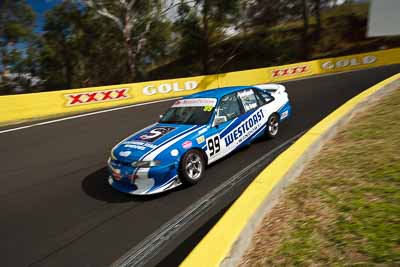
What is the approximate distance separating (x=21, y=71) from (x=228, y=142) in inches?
1668

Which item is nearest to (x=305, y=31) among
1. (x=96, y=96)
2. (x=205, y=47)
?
(x=205, y=47)

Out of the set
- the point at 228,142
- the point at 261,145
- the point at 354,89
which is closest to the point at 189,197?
the point at 228,142

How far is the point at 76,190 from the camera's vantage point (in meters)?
5.17

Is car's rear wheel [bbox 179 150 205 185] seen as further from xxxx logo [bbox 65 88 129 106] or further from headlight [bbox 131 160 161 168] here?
xxxx logo [bbox 65 88 129 106]

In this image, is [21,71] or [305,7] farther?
[21,71]

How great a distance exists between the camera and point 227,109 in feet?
19.2

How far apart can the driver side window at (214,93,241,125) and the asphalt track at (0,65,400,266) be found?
82cm

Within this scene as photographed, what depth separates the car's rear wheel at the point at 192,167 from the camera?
A: 4.78m

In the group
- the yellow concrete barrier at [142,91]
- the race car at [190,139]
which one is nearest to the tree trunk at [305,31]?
the yellow concrete barrier at [142,91]

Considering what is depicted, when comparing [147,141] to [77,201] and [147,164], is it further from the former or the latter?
[77,201]

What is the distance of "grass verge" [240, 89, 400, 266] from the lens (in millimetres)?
2273

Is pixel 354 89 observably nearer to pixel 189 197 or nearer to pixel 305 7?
pixel 189 197

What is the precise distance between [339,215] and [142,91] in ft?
46.5

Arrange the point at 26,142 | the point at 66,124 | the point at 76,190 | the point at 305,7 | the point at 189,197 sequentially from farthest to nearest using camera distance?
the point at 305,7 → the point at 66,124 → the point at 26,142 → the point at 76,190 → the point at 189,197
